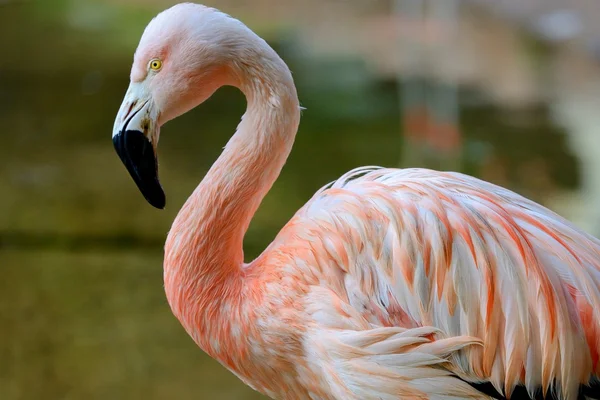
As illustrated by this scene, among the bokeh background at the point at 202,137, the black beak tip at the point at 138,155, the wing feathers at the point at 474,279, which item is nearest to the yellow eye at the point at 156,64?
the black beak tip at the point at 138,155

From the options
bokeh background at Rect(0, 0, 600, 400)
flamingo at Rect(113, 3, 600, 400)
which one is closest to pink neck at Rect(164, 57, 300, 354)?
flamingo at Rect(113, 3, 600, 400)

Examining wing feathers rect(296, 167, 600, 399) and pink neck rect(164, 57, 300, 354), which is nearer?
wing feathers rect(296, 167, 600, 399)

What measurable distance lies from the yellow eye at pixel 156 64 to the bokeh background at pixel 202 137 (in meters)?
1.55

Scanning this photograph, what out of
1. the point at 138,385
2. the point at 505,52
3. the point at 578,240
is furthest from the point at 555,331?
the point at 505,52

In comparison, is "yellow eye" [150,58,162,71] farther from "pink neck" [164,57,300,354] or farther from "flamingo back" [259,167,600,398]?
"flamingo back" [259,167,600,398]

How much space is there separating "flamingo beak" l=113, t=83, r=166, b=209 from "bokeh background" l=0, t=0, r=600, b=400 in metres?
1.40

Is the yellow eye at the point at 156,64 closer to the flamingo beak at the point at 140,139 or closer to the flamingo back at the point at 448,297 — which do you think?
the flamingo beak at the point at 140,139

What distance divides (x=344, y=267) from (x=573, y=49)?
5.38 meters

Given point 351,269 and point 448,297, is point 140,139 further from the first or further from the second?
point 448,297

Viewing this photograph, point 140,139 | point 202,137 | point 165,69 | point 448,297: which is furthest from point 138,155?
point 202,137

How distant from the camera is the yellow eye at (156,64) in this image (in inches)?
69.2

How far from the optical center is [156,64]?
176 centimetres

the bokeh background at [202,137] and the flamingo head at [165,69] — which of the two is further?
the bokeh background at [202,137]

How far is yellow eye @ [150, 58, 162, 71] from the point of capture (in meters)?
1.76
